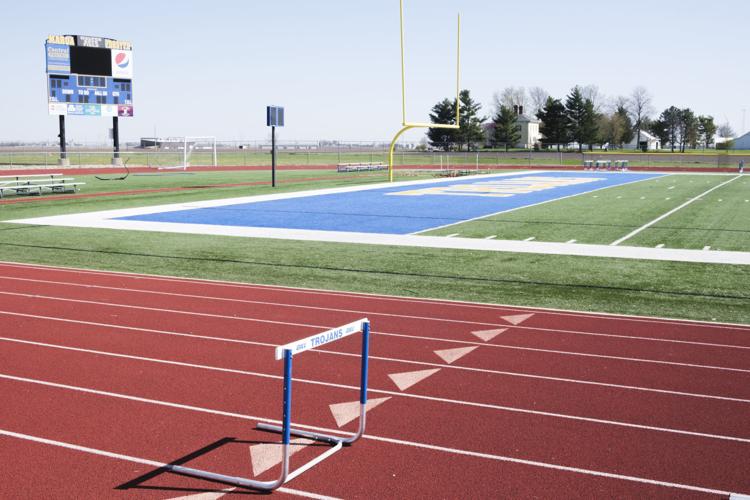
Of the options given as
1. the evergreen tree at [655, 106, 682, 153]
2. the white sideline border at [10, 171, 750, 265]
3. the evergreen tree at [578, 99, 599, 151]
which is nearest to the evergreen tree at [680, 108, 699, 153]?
the evergreen tree at [655, 106, 682, 153]

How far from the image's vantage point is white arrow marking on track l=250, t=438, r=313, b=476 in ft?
17.8

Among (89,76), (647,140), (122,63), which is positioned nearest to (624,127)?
(647,140)

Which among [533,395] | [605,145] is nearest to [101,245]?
[533,395]

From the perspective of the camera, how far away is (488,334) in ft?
29.7

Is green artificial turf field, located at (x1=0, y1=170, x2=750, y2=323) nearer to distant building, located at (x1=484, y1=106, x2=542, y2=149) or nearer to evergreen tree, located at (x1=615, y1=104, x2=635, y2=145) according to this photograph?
evergreen tree, located at (x1=615, y1=104, x2=635, y2=145)

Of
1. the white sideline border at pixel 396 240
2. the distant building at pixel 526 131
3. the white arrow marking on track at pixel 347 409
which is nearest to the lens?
the white arrow marking on track at pixel 347 409

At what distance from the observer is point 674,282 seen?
12305 mm

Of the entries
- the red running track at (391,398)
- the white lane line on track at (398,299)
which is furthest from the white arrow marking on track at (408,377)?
the white lane line on track at (398,299)

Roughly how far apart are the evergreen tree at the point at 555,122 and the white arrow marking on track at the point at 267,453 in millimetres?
103640

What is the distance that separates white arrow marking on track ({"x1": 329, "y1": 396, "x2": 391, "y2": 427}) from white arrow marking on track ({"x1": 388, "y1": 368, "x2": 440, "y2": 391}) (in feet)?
1.29

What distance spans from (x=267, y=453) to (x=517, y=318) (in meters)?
5.01

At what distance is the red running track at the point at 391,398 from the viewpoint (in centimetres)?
523

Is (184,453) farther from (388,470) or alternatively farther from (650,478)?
(650,478)

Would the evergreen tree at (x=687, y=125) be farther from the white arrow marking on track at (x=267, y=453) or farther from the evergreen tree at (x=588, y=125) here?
the white arrow marking on track at (x=267, y=453)
